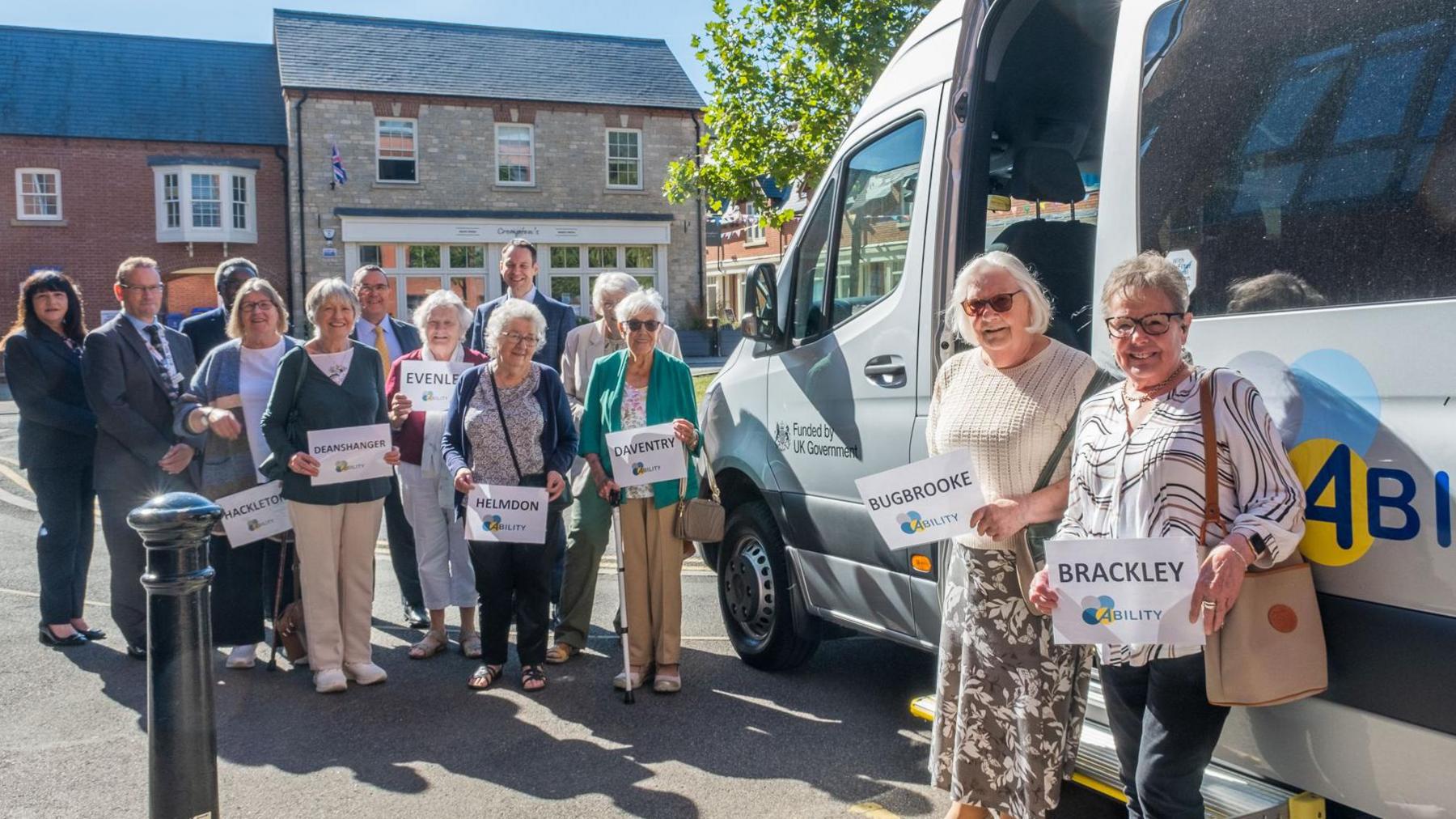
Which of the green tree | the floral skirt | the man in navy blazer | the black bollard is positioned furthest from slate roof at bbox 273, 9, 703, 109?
the floral skirt

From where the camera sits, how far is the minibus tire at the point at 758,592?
5.31 m

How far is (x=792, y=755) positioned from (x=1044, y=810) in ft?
4.64

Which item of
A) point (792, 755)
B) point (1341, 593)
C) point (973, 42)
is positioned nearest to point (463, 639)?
point (792, 755)

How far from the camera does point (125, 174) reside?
31938mm

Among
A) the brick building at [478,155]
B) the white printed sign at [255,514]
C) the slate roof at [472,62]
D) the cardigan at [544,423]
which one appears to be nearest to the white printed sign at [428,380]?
the cardigan at [544,423]

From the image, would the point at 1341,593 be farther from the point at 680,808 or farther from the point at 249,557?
the point at 249,557

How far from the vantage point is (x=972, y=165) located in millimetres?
3979

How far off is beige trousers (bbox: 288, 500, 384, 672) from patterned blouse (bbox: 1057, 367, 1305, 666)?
3.72m

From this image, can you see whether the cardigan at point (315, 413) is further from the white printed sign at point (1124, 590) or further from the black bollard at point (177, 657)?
the white printed sign at point (1124, 590)

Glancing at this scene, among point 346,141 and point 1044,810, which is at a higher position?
point 346,141

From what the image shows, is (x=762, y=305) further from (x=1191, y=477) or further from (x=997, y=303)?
(x=1191, y=477)

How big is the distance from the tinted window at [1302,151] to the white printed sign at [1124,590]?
2.26 ft

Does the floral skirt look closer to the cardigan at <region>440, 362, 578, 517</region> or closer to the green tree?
the cardigan at <region>440, 362, 578, 517</region>

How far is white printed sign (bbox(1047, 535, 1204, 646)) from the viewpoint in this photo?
2.60 m
